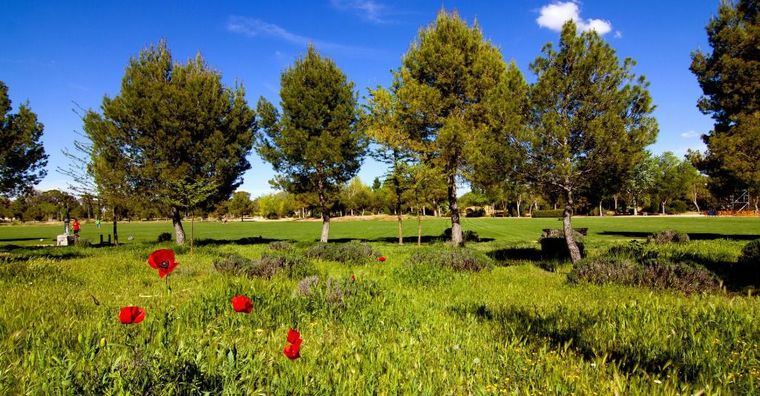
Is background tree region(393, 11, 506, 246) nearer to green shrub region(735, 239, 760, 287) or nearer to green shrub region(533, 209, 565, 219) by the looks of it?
green shrub region(735, 239, 760, 287)

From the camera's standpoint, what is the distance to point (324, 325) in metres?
4.61

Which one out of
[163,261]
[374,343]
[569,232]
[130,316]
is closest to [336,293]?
[374,343]

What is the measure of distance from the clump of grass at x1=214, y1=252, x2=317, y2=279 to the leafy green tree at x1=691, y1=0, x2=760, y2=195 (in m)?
21.6

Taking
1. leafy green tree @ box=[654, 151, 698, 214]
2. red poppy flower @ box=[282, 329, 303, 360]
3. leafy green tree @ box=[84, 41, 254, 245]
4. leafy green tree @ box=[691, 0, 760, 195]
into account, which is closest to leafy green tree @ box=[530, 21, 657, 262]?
red poppy flower @ box=[282, 329, 303, 360]

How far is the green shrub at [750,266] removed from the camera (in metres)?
9.06

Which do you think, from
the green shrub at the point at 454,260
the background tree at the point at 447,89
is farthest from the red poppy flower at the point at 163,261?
the background tree at the point at 447,89

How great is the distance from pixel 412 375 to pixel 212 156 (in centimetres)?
2225

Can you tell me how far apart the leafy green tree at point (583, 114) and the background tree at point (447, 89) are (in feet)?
22.3

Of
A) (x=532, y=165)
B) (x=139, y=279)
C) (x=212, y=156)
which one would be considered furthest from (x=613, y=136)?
(x=212, y=156)

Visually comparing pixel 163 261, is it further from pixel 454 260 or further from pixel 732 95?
pixel 732 95

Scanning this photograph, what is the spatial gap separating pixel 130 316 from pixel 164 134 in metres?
22.2

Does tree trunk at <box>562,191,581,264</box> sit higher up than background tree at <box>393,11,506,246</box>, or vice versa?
background tree at <box>393,11,506,246</box>

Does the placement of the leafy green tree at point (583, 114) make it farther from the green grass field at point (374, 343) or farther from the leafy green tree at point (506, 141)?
the green grass field at point (374, 343)

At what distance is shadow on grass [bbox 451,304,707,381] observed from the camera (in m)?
3.39
